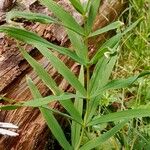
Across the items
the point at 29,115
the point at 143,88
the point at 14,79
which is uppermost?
the point at 14,79

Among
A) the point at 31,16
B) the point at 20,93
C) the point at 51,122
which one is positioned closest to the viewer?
the point at 31,16

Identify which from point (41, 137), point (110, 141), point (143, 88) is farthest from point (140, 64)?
Result: point (41, 137)

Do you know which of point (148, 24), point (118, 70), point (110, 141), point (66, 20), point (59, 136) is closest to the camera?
point (66, 20)

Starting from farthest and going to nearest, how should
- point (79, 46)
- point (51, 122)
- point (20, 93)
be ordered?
1. point (20, 93)
2. point (51, 122)
3. point (79, 46)

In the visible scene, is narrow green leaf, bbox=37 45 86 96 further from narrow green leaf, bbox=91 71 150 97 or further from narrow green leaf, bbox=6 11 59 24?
narrow green leaf, bbox=6 11 59 24

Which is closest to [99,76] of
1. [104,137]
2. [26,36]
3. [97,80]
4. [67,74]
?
[97,80]

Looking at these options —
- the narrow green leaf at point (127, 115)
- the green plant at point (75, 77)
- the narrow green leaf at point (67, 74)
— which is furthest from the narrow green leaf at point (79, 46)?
the narrow green leaf at point (127, 115)

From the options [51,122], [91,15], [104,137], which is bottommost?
[104,137]

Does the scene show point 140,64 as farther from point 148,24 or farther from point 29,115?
point 29,115

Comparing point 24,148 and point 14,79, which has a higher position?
point 14,79

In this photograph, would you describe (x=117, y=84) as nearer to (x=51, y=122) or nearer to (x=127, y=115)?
(x=127, y=115)

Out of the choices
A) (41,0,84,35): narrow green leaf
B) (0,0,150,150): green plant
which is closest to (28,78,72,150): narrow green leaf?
(0,0,150,150): green plant
